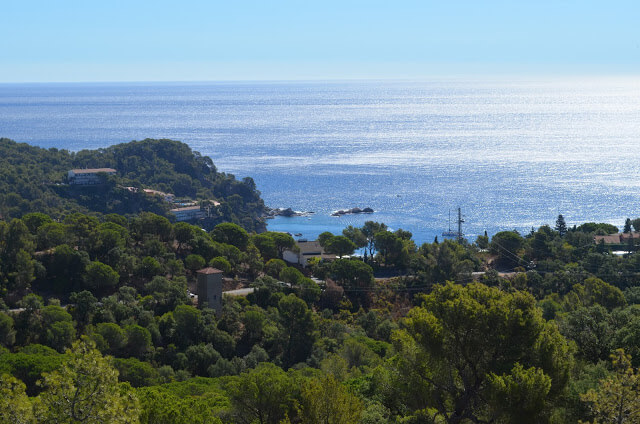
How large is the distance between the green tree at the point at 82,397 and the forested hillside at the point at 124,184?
197ft

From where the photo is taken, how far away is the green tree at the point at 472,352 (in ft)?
44.3

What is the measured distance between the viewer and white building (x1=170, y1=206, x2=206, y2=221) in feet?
239

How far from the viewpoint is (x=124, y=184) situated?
263 feet

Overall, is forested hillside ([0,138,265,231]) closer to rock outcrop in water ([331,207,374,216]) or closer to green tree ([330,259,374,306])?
rock outcrop in water ([331,207,374,216])

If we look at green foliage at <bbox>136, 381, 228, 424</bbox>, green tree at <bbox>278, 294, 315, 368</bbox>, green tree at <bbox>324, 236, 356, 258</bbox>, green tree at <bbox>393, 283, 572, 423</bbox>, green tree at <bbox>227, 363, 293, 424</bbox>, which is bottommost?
green tree at <bbox>278, 294, 315, 368</bbox>

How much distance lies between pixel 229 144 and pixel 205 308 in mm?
110020

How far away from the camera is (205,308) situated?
31938 mm

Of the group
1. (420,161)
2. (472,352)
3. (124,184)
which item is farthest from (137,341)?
(420,161)

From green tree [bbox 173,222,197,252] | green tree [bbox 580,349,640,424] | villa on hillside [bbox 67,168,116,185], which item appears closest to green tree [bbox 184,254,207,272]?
green tree [bbox 173,222,197,252]

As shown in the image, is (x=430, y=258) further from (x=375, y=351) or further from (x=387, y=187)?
(x=387, y=187)

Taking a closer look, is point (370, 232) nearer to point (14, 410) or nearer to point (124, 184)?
point (14, 410)

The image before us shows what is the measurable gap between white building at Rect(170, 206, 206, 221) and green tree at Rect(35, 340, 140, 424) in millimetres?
63732

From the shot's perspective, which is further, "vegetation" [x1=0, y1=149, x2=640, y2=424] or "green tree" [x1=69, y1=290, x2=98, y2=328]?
"green tree" [x1=69, y1=290, x2=98, y2=328]

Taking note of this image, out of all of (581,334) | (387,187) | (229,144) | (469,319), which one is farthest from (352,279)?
(229,144)
